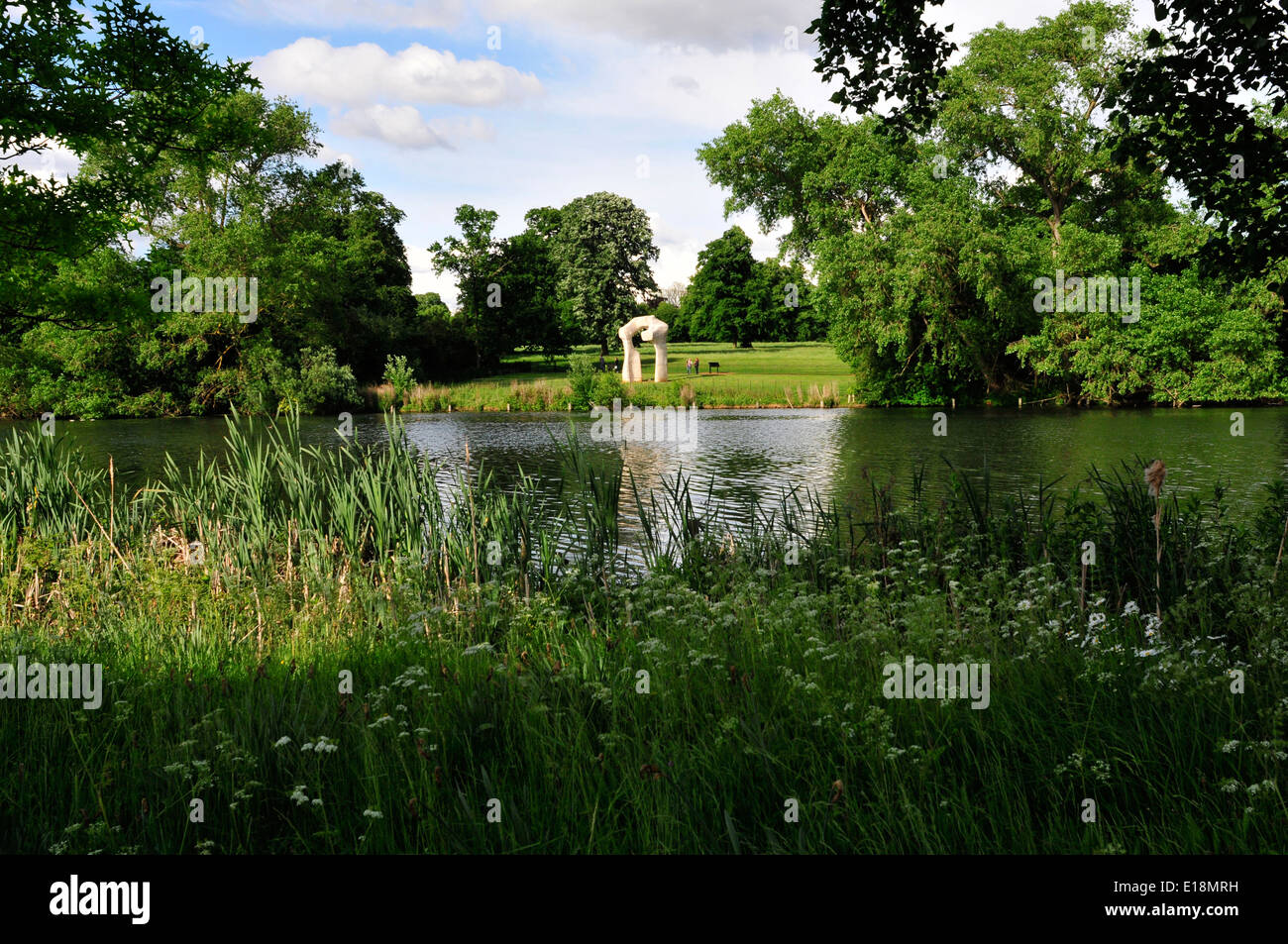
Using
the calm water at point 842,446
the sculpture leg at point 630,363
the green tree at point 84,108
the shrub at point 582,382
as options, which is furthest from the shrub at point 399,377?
the green tree at point 84,108

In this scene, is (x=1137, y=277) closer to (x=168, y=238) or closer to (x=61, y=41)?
(x=61, y=41)

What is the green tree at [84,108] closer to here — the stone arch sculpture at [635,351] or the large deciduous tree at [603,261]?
the stone arch sculpture at [635,351]

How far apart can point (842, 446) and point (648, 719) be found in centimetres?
2121

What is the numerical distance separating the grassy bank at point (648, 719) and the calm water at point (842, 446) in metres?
5.33

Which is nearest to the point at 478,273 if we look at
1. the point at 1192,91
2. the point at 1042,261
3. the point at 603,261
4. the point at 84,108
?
the point at 603,261

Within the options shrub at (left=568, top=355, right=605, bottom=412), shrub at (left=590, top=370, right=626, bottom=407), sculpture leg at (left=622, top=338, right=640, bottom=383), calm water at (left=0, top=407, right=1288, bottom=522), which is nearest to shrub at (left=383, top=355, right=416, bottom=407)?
calm water at (left=0, top=407, right=1288, bottom=522)

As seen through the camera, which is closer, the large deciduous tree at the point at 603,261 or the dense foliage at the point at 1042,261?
the dense foliage at the point at 1042,261

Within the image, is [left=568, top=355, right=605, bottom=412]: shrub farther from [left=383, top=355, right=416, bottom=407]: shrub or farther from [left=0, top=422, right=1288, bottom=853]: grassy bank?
[left=0, top=422, right=1288, bottom=853]: grassy bank

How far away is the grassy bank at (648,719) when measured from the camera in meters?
3.05

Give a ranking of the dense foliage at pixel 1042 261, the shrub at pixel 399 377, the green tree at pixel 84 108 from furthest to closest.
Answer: the shrub at pixel 399 377 → the dense foliage at pixel 1042 261 → the green tree at pixel 84 108

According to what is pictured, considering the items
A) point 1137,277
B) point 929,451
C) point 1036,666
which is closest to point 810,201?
point 1137,277

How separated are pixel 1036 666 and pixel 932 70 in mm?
5022

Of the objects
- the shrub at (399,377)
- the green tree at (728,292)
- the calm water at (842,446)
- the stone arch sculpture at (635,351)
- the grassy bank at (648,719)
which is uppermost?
the green tree at (728,292)

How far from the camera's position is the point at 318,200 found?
48.1 meters
